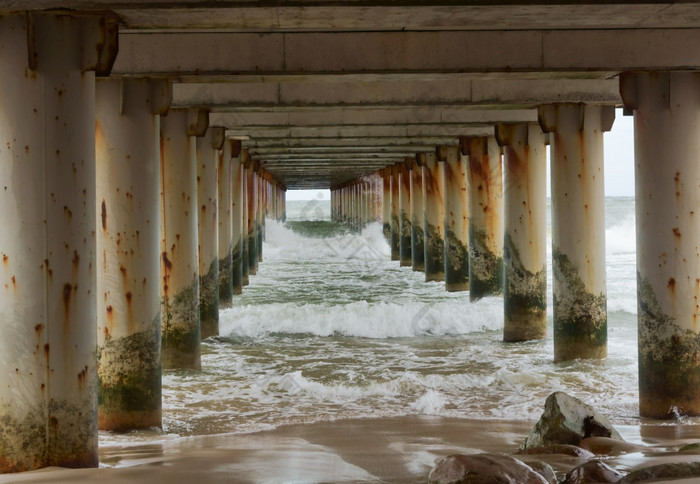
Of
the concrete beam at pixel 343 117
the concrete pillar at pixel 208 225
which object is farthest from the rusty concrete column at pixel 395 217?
the concrete pillar at pixel 208 225

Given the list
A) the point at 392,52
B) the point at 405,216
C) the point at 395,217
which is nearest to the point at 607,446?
the point at 392,52

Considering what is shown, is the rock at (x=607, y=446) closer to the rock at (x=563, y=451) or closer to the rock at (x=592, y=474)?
the rock at (x=563, y=451)

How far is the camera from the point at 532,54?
7.01 m

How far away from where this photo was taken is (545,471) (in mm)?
4391

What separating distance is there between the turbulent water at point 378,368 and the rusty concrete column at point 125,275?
0.41 meters

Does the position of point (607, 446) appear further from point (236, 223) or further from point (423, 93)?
point (236, 223)

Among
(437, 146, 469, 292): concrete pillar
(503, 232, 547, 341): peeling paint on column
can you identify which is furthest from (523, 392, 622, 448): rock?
(437, 146, 469, 292): concrete pillar

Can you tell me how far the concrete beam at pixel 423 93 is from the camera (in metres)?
9.47

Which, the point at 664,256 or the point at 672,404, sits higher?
the point at 664,256

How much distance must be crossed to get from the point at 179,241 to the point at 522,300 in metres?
4.87

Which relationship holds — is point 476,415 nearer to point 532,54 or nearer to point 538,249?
point 532,54

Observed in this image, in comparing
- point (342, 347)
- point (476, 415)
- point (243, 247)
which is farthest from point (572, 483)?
point (243, 247)

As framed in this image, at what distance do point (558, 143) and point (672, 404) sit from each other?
375 cm

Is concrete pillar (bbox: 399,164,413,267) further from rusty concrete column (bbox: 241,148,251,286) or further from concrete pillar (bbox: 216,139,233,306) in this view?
concrete pillar (bbox: 216,139,233,306)
